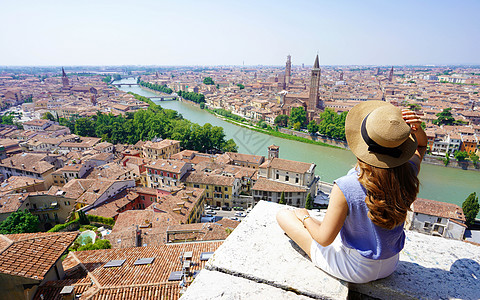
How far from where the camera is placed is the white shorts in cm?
108

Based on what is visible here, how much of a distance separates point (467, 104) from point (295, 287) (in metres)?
A: 47.3

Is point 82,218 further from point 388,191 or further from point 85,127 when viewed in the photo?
point 85,127

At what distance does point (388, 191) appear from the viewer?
0.98m

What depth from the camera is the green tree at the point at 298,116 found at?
96.1 feet

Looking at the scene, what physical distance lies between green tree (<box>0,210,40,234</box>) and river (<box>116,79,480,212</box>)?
50.0ft

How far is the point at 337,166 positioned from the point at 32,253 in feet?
62.2

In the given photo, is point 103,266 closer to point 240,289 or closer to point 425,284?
point 240,289

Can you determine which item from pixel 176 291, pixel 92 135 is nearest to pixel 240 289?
pixel 176 291

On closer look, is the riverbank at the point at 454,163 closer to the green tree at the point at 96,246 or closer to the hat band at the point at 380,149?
the green tree at the point at 96,246

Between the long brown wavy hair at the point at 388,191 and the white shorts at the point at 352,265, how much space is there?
0.60ft

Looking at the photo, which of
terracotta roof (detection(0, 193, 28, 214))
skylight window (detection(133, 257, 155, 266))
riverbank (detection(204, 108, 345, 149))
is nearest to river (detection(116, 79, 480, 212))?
riverbank (detection(204, 108, 345, 149))

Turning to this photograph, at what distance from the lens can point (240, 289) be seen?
3.42 ft

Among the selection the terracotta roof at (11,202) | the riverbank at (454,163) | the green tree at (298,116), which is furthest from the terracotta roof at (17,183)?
the riverbank at (454,163)

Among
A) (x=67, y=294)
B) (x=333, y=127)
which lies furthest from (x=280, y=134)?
(x=67, y=294)
